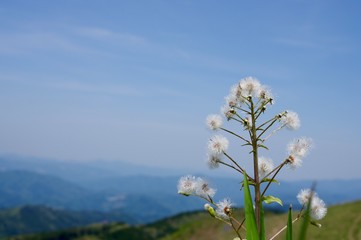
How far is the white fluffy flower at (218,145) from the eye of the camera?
3779mm

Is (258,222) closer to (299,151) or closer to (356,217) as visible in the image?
(299,151)

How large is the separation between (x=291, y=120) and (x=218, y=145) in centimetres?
69

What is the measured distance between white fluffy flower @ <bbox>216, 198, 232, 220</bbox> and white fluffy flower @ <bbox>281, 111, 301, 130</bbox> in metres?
0.87

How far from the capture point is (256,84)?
13.0 feet

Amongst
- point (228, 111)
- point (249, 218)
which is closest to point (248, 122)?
point (228, 111)

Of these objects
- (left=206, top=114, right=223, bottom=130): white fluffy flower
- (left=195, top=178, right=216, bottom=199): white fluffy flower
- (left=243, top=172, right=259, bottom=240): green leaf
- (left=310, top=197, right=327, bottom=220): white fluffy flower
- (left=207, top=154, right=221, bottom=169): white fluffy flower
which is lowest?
(left=243, top=172, right=259, bottom=240): green leaf

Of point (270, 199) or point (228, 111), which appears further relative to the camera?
point (228, 111)

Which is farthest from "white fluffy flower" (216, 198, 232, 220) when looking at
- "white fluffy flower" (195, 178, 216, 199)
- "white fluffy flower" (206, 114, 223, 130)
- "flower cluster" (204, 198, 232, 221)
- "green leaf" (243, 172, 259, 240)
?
"white fluffy flower" (206, 114, 223, 130)

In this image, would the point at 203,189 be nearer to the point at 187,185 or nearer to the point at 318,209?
the point at 187,185

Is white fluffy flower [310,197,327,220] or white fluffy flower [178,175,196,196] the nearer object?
white fluffy flower [310,197,327,220]

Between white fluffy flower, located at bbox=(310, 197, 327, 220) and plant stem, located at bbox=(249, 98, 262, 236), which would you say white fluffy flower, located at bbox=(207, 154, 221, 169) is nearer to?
plant stem, located at bbox=(249, 98, 262, 236)

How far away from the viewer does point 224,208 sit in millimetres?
3545

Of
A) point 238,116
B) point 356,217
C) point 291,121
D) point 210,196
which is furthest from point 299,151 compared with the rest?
point 356,217

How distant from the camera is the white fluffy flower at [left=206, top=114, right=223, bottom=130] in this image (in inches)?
157
